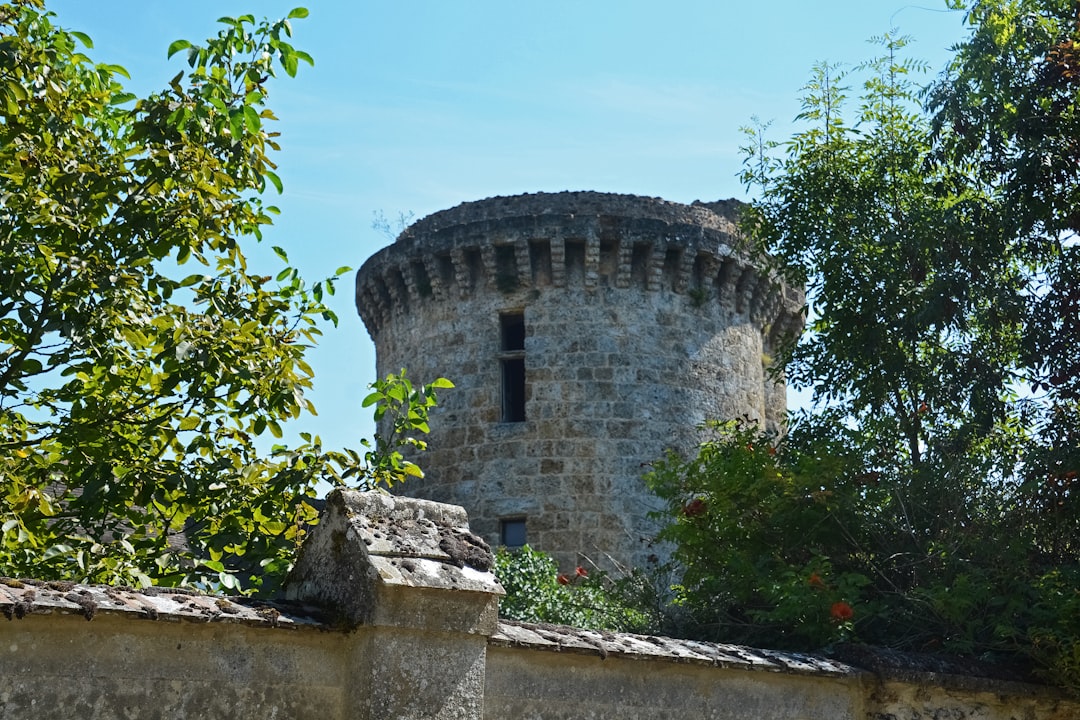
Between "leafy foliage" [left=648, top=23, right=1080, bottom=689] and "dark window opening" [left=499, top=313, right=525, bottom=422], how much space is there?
613 centimetres

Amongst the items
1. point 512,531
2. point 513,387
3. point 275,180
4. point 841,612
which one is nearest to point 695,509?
point 841,612

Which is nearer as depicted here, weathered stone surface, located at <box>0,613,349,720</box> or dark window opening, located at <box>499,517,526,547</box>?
weathered stone surface, located at <box>0,613,349,720</box>

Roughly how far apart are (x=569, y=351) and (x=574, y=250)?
1446mm

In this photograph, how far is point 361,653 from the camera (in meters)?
4.98

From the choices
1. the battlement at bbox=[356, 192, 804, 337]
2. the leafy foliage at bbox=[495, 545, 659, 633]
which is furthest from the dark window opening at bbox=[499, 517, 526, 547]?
the battlement at bbox=[356, 192, 804, 337]

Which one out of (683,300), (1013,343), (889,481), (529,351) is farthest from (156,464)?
(683,300)

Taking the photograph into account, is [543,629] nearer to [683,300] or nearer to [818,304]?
[818,304]

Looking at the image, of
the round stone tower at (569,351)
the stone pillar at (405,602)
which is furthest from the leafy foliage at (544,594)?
the stone pillar at (405,602)

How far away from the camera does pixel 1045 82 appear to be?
1005cm

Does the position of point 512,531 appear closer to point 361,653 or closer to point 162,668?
point 361,653

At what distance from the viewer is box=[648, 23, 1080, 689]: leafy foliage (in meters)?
8.20

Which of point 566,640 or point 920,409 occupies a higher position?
point 920,409

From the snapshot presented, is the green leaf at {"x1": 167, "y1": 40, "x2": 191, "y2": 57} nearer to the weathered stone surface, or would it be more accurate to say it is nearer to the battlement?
the weathered stone surface

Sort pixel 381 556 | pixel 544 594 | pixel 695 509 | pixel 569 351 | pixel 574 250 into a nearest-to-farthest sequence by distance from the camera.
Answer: pixel 381 556, pixel 695 509, pixel 544 594, pixel 569 351, pixel 574 250
